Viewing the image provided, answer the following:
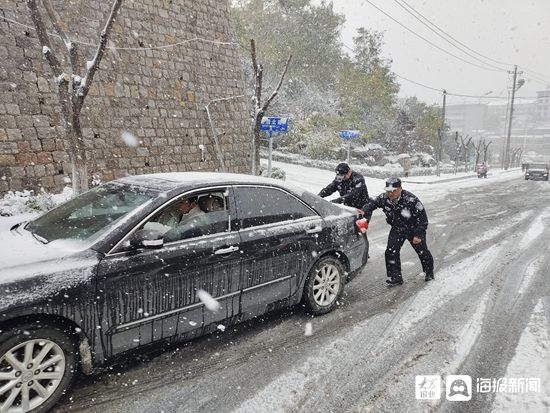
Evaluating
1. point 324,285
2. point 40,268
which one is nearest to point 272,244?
point 324,285

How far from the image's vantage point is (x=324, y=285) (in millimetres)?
4316

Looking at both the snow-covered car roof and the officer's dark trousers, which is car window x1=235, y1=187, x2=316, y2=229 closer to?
the snow-covered car roof

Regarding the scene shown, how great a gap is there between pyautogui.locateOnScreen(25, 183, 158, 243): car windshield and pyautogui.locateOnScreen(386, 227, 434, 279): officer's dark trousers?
3.41 m

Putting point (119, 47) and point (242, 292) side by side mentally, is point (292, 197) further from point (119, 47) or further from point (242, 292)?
point (119, 47)

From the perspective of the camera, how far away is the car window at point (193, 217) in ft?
10.3

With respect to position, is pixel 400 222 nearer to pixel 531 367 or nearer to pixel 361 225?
pixel 361 225

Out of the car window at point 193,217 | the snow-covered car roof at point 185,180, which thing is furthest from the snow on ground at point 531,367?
the snow-covered car roof at point 185,180

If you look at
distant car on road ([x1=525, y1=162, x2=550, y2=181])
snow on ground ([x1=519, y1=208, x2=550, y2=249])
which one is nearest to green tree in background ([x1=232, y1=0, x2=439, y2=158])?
distant car on road ([x1=525, y1=162, x2=550, y2=181])

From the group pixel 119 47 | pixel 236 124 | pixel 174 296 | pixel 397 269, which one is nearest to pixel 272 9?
pixel 236 124

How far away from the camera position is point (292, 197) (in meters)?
4.17

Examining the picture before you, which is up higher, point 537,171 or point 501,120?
point 501,120

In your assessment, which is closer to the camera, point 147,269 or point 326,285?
point 147,269

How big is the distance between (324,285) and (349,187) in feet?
8.10

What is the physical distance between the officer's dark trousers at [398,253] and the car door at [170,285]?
2667mm
